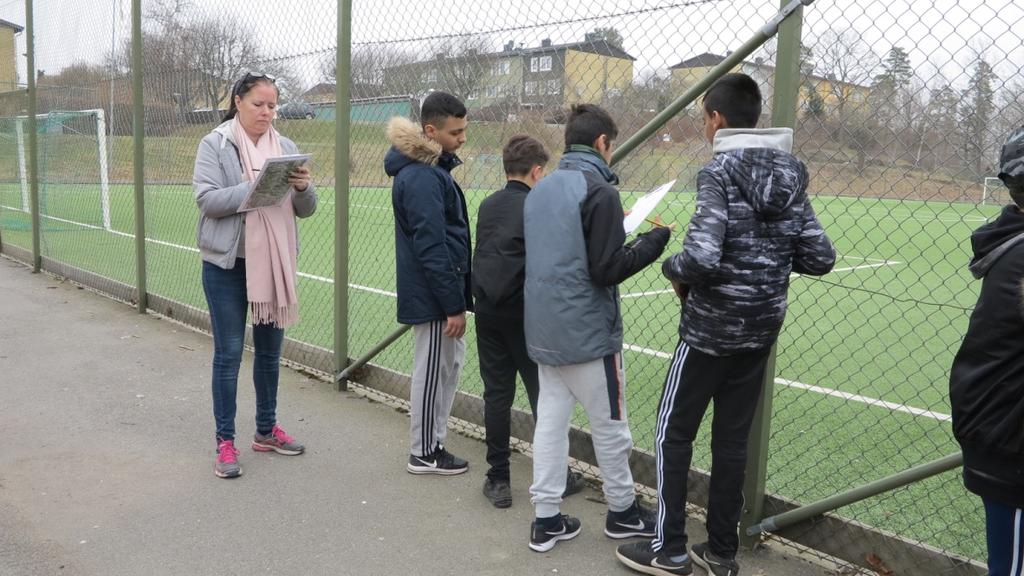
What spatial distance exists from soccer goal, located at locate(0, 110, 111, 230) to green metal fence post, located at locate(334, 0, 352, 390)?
4.81 m

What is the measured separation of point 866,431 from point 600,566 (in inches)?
107

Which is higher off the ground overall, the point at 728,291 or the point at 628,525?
the point at 728,291

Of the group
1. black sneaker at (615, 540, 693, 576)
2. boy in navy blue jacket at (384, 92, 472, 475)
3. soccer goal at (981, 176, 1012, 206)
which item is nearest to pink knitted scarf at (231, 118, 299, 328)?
boy in navy blue jacket at (384, 92, 472, 475)

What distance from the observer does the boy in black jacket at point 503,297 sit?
3590 mm

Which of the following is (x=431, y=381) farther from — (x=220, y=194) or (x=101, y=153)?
(x=101, y=153)

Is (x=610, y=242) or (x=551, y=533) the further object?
(x=551, y=533)

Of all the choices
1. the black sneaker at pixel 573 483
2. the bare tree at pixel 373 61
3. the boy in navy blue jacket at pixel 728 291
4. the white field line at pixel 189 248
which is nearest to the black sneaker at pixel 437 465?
the black sneaker at pixel 573 483

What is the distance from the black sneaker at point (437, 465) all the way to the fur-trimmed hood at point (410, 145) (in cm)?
148

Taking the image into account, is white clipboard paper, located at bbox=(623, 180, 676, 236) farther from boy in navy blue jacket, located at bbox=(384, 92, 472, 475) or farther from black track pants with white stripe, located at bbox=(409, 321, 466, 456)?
black track pants with white stripe, located at bbox=(409, 321, 466, 456)

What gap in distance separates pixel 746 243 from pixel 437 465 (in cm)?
216

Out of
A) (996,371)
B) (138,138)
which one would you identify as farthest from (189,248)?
(996,371)

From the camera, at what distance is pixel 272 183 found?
4.08 m

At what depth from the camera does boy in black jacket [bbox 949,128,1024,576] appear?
6.93 ft

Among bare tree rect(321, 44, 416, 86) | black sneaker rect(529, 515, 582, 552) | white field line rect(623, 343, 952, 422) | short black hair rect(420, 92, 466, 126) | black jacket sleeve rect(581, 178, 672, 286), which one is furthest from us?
white field line rect(623, 343, 952, 422)
